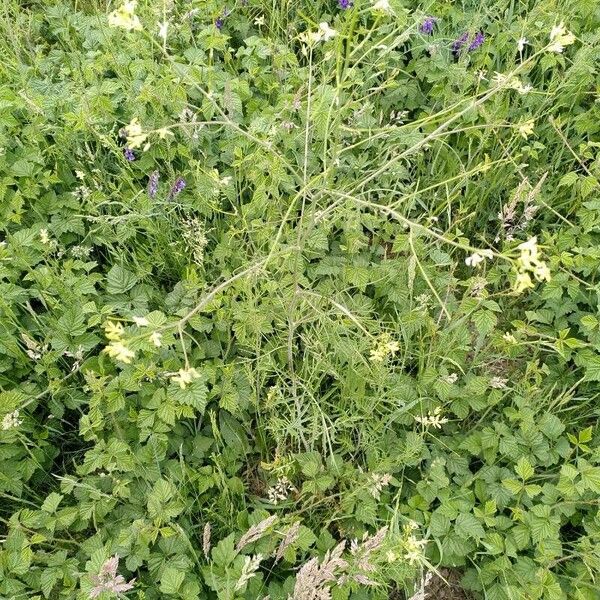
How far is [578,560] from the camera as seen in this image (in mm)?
1966

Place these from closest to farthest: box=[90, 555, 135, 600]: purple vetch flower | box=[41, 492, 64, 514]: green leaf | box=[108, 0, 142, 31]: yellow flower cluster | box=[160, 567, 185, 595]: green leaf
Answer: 1. box=[108, 0, 142, 31]: yellow flower cluster
2. box=[90, 555, 135, 600]: purple vetch flower
3. box=[160, 567, 185, 595]: green leaf
4. box=[41, 492, 64, 514]: green leaf

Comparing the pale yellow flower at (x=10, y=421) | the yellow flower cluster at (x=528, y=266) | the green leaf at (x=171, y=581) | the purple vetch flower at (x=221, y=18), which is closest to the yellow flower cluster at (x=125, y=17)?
the yellow flower cluster at (x=528, y=266)

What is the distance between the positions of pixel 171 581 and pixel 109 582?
0.19 meters

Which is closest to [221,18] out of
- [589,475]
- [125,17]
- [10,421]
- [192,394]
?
[125,17]

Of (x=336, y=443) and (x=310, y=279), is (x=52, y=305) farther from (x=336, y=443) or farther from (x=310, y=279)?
(x=336, y=443)

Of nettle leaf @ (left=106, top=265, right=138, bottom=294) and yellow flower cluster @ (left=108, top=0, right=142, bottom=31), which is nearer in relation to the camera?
yellow flower cluster @ (left=108, top=0, right=142, bottom=31)

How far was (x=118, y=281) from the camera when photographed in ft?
7.05

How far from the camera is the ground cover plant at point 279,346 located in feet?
5.93

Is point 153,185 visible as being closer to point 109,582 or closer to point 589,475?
point 109,582

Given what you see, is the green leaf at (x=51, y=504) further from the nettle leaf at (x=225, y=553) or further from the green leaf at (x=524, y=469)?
the green leaf at (x=524, y=469)

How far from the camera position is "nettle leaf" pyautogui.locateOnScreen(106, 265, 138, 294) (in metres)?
2.14

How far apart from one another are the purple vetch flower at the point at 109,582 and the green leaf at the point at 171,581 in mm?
138

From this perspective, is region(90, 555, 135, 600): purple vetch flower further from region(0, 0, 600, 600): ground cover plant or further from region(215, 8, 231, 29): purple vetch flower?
region(215, 8, 231, 29): purple vetch flower

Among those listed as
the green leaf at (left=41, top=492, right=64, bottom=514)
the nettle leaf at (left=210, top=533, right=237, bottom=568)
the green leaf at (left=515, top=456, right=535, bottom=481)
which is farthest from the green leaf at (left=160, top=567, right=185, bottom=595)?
the green leaf at (left=515, top=456, right=535, bottom=481)
